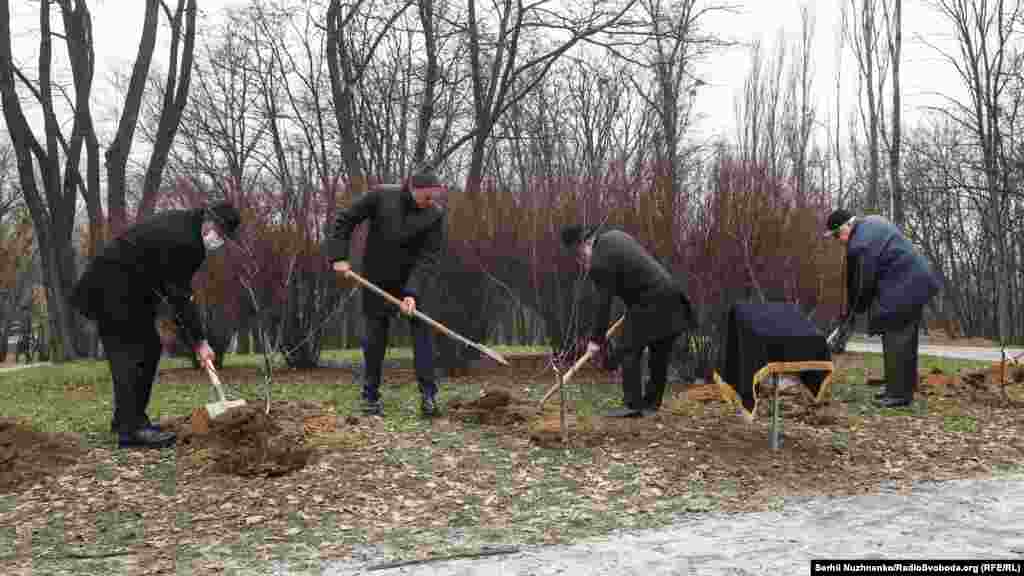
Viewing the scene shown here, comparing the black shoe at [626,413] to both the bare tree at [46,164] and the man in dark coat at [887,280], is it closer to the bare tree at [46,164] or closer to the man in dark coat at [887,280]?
the man in dark coat at [887,280]

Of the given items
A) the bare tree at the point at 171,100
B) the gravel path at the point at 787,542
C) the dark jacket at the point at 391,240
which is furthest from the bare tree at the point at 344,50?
the gravel path at the point at 787,542

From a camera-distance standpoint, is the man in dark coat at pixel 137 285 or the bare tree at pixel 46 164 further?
the bare tree at pixel 46 164

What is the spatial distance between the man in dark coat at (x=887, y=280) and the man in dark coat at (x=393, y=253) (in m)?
3.06

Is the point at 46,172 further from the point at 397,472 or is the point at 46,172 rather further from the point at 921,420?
the point at 921,420

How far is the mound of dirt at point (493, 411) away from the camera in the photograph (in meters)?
5.22

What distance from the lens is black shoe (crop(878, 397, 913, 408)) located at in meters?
6.15

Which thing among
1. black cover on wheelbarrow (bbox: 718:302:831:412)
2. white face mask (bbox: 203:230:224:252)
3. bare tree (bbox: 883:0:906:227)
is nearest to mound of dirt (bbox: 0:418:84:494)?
white face mask (bbox: 203:230:224:252)

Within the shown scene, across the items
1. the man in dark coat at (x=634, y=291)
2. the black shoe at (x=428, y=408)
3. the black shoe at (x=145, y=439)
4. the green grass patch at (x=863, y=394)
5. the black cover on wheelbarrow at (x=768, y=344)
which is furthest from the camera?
the green grass patch at (x=863, y=394)

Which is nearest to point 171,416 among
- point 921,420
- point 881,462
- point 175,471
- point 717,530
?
point 175,471

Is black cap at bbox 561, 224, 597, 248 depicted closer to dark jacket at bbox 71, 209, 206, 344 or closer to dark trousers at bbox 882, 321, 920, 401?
dark jacket at bbox 71, 209, 206, 344

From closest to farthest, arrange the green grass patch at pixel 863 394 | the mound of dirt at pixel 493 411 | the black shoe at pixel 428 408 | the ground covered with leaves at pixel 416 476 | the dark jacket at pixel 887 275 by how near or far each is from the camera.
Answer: the ground covered with leaves at pixel 416 476
the mound of dirt at pixel 493 411
the black shoe at pixel 428 408
the dark jacket at pixel 887 275
the green grass patch at pixel 863 394

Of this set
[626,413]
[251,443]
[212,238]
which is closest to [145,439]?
[251,443]

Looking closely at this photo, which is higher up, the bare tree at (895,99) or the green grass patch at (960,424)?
the bare tree at (895,99)

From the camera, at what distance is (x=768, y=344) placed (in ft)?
13.9
